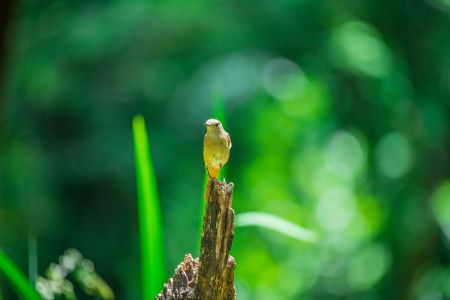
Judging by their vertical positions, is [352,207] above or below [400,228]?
above

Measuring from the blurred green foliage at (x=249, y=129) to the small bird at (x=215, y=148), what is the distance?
10.1 feet

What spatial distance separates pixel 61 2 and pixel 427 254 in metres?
2.86

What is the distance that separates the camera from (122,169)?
5.63 metres

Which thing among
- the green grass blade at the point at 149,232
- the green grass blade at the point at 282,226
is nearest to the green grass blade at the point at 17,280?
the green grass blade at the point at 149,232

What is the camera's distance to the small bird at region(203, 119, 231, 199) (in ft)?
5.16

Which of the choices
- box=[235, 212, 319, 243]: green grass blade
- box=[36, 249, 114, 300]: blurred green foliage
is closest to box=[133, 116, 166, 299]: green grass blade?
box=[36, 249, 114, 300]: blurred green foliage

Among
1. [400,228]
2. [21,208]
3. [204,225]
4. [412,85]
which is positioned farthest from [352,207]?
[204,225]

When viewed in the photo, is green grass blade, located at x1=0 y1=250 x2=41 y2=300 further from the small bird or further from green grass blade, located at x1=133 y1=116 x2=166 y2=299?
the small bird

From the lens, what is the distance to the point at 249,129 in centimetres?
548

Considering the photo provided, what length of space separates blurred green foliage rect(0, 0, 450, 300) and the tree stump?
127 inches

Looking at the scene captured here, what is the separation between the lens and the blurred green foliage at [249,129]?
4789 mm

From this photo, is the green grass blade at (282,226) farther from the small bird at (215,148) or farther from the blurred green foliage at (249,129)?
the blurred green foliage at (249,129)

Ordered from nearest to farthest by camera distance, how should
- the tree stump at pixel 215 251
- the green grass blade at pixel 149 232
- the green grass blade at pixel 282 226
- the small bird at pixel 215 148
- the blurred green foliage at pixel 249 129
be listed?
the tree stump at pixel 215 251 → the small bird at pixel 215 148 → the green grass blade at pixel 149 232 → the green grass blade at pixel 282 226 → the blurred green foliage at pixel 249 129

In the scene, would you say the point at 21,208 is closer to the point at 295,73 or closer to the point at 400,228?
the point at 295,73
